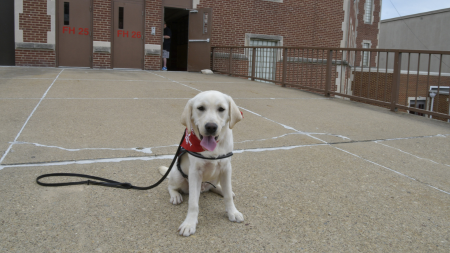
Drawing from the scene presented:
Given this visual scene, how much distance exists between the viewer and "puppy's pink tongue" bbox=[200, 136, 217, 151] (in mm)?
2469

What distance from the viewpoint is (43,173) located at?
3.50 m

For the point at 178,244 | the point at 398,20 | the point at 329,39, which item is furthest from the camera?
the point at 398,20

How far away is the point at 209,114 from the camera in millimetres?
2439

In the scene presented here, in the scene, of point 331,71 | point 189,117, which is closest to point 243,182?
point 189,117

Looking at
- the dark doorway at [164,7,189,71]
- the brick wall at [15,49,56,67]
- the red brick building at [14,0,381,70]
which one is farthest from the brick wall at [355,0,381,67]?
the brick wall at [15,49,56,67]

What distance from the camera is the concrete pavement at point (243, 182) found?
249 centimetres

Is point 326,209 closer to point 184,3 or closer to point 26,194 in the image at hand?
point 26,194

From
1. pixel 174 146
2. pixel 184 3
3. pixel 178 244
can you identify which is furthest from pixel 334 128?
pixel 184 3

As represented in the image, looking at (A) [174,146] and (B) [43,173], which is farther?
(A) [174,146]

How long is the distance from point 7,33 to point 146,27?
516 centimetres

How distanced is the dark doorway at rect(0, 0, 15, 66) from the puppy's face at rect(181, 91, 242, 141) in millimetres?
13735

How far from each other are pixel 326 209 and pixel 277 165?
1128 mm

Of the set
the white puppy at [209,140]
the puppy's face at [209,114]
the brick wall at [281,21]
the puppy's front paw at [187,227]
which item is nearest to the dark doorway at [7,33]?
the brick wall at [281,21]

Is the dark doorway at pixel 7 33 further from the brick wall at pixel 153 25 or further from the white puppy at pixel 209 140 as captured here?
the white puppy at pixel 209 140
